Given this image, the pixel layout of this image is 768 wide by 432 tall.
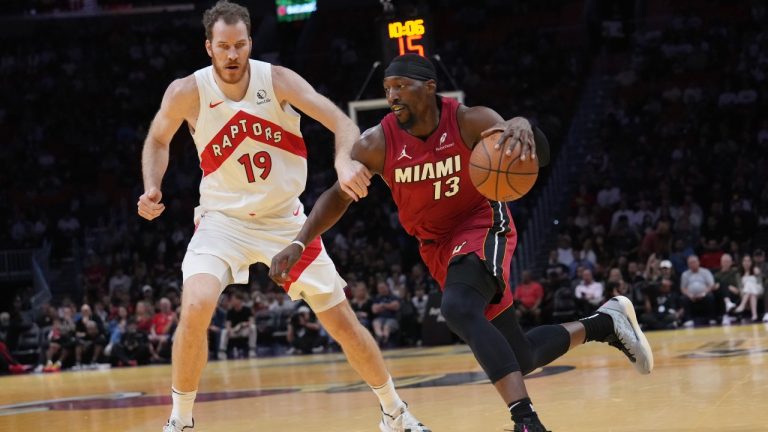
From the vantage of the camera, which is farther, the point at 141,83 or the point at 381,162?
the point at 141,83

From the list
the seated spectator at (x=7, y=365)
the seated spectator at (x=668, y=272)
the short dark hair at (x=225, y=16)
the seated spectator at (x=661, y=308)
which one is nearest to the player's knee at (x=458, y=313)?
the short dark hair at (x=225, y=16)

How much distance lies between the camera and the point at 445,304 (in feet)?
16.0

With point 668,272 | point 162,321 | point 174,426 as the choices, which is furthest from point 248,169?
point 162,321

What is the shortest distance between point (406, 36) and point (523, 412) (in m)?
A: 10.2

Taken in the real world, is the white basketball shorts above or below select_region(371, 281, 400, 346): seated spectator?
above

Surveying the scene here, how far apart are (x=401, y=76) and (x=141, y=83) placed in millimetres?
23591

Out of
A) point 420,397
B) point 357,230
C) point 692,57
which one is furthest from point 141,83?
point 420,397

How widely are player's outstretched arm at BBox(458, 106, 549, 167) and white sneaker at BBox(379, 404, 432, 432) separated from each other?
1559 mm

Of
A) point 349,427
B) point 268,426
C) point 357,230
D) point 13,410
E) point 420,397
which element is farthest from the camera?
point 357,230

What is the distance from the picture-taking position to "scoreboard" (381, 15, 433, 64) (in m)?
14.2

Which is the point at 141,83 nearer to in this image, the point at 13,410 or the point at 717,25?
the point at 717,25

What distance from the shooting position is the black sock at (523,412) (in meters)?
4.52

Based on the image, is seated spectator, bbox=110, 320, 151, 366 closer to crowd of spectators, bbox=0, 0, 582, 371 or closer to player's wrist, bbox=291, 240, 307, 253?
crowd of spectators, bbox=0, 0, 582, 371

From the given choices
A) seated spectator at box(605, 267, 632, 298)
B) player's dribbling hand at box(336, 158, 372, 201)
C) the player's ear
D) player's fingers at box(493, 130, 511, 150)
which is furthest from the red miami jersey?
seated spectator at box(605, 267, 632, 298)
